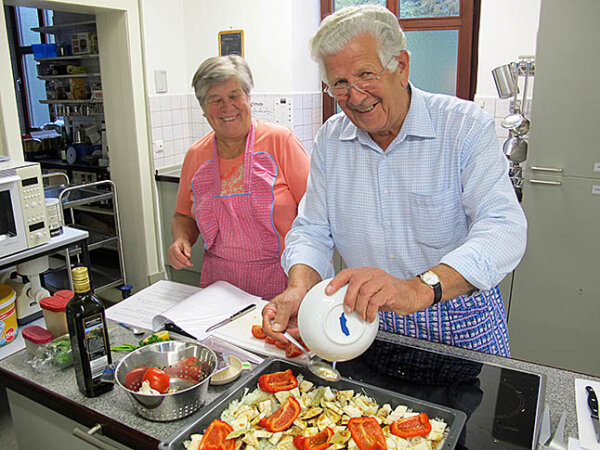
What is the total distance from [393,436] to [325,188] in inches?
26.4

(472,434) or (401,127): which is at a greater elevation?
(401,127)

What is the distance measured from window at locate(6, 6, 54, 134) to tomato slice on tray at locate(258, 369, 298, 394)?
5852 millimetres

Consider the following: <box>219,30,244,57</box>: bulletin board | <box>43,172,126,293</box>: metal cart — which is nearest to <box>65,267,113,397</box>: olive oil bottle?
<box>43,172,126,293</box>: metal cart

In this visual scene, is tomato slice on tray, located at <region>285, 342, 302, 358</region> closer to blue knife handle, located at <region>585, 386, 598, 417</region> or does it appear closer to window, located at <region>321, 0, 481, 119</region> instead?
blue knife handle, located at <region>585, 386, 598, 417</region>

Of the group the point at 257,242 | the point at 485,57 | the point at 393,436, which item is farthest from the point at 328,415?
the point at 485,57

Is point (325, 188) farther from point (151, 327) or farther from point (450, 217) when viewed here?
point (151, 327)

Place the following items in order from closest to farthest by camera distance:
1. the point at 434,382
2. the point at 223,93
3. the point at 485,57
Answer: the point at 434,382, the point at 223,93, the point at 485,57

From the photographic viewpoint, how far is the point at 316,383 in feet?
3.68

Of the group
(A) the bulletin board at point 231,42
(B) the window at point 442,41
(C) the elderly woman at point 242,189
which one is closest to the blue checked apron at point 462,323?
(C) the elderly woman at point 242,189

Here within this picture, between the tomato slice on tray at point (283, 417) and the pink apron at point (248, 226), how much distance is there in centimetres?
79

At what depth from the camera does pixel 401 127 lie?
131 cm

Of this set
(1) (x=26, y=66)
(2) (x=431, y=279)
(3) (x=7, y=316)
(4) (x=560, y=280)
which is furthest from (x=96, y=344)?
(1) (x=26, y=66)

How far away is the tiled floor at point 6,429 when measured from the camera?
2.35 meters

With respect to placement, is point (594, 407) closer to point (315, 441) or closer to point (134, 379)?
point (315, 441)
